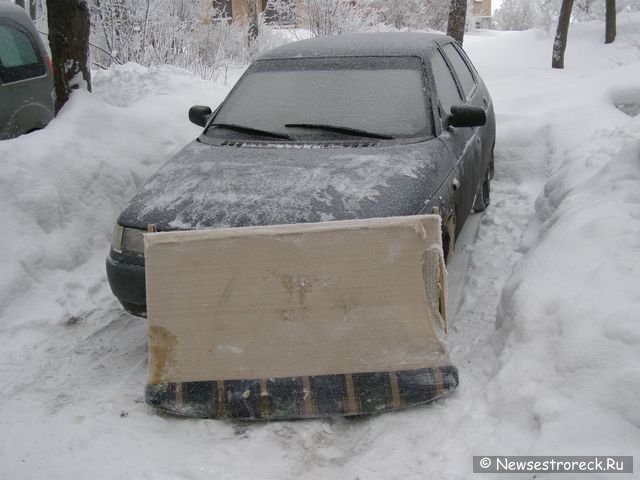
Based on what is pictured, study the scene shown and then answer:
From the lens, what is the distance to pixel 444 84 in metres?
4.45

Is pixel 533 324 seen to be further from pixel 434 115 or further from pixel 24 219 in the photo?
pixel 24 219

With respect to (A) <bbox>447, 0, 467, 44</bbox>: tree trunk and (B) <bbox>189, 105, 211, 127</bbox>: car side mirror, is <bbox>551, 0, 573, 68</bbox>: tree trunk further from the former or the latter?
(B) <bbox>189, 105, 211, 127</bbox>: car side mirror

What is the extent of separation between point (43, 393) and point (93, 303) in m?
1.11

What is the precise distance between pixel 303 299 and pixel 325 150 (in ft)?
3.81

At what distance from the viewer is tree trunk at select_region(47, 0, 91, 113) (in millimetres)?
5734

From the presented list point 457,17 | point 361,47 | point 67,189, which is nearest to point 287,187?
point 361,47

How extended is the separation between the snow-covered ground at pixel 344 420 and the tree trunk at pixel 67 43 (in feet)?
0.69

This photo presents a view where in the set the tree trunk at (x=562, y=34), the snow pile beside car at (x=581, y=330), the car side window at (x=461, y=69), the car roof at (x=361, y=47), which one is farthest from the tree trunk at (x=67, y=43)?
the tree trunk at (x=562, y=34)

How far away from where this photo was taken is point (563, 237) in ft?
11.3

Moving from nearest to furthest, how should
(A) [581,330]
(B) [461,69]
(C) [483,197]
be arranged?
1. (A) [581,330]
2. (B) [461,69]
3. (C) [483,197]

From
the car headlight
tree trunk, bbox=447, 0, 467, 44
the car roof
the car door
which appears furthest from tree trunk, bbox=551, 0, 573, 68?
the car headlight

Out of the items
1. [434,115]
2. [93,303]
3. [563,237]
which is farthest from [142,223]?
[563,237]

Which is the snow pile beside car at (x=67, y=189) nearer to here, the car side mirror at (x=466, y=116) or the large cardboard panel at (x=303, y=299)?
the large cardboard panel at (x=303, y=299)

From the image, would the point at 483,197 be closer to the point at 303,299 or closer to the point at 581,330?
the point at 581,330
